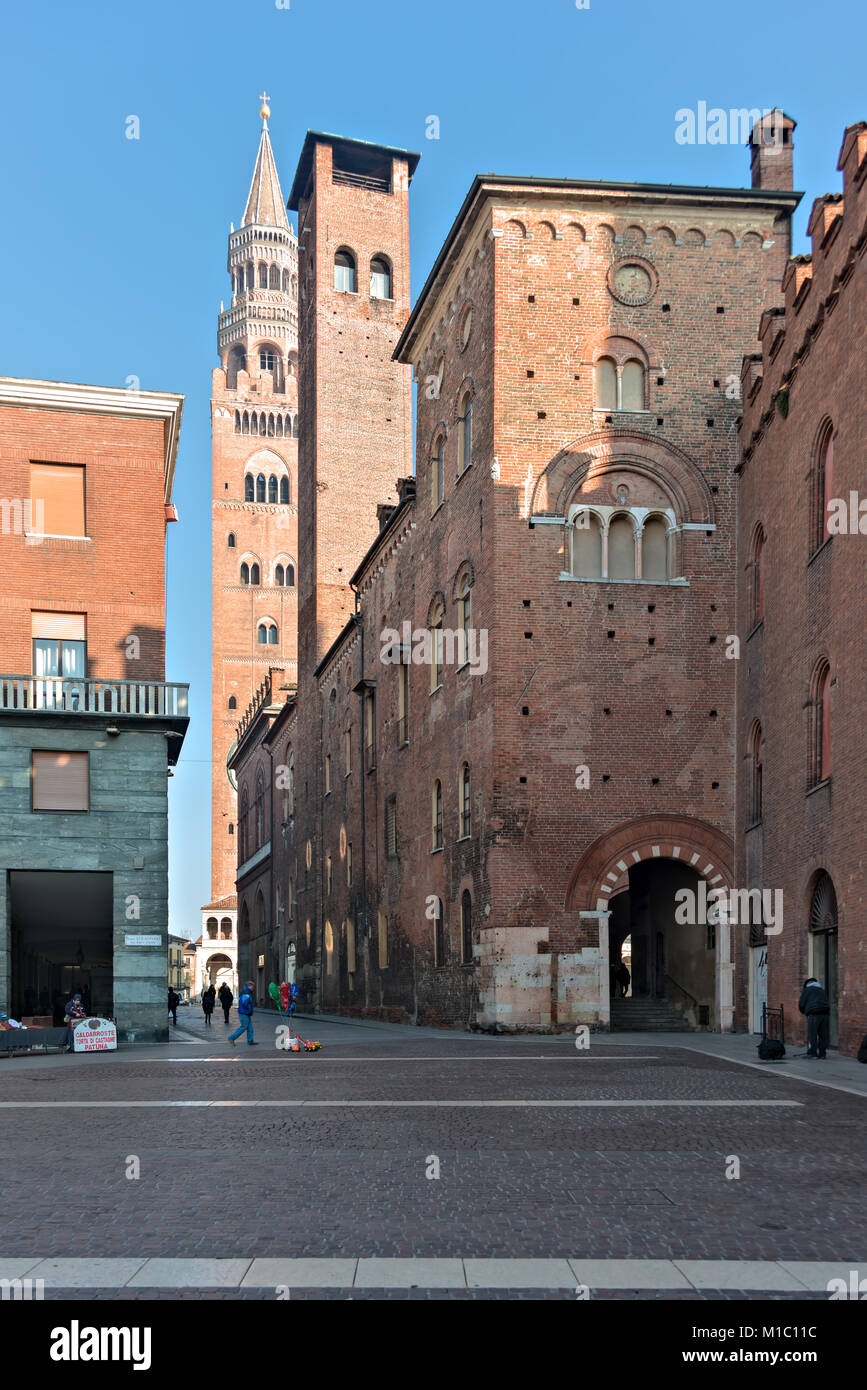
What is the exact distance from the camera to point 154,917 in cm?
2545

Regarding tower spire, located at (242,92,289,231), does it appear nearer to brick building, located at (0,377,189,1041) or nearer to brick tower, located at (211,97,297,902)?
brick tower, located at (211,97,297,902)

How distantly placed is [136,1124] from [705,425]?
19906mm

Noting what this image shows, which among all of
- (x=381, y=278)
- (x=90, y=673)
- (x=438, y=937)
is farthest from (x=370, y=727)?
(x=381, y=278)

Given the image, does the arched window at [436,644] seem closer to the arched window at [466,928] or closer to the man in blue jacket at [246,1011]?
the arched window at [466,928]

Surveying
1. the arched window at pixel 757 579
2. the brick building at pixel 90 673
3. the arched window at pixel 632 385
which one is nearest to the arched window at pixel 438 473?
the arched window at pixel 632 385

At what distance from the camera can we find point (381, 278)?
189 feet

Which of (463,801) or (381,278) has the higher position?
(381,278)

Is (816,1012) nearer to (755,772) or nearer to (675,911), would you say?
(755,772)

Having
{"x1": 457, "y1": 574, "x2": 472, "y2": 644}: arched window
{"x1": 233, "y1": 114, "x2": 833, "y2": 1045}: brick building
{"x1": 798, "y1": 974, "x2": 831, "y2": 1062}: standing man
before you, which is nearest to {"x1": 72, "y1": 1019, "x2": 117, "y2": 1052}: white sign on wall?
{"x1": 233, "y1": 114, "x2": 833, "y2": 1045}: brick building

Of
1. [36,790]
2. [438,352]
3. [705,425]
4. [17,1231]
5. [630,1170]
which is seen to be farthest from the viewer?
[438,352]

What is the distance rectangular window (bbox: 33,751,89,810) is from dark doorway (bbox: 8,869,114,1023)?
1.27m

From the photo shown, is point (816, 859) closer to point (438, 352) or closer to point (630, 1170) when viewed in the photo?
point (630, 1170)

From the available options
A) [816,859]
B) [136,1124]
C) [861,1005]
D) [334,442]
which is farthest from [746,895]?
[334,442]

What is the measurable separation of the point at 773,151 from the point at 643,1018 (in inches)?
741
